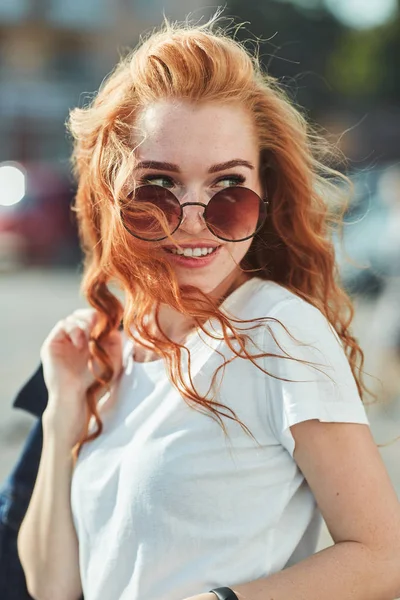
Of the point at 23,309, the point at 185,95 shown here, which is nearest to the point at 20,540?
the point at 185,95

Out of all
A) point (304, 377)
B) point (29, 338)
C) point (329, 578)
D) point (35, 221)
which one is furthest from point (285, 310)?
point (35, 221)

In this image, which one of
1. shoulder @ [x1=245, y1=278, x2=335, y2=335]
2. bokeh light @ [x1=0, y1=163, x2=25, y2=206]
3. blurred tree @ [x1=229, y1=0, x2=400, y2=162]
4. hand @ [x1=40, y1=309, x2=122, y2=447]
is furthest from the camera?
blurred tree @ [x1=229, y1=0, x2=400, y2=162]

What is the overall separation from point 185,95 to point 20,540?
1039mm

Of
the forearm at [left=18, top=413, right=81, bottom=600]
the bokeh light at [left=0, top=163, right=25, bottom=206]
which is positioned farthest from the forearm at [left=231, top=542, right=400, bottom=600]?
the bokeh light at [left=0, top=163, right=25, bottom=206]

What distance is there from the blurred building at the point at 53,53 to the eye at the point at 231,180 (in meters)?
29.9

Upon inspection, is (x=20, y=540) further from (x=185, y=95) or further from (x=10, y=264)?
(x=10, y=264)

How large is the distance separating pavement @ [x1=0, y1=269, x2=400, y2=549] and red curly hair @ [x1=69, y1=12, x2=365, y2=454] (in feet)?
1.60

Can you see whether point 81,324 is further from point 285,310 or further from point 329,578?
point 329,578

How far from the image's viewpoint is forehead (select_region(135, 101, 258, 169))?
156 cm

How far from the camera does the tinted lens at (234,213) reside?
1.57 metres

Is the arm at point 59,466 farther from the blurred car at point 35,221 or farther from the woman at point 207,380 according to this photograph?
the blurred car at point 35,221

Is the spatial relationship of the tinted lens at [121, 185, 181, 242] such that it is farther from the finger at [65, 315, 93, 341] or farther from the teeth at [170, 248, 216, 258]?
the finger at [65, 315, 93, 341]

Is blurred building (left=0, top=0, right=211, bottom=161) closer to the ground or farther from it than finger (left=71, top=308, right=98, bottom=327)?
farther from it

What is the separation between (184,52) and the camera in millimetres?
1595
